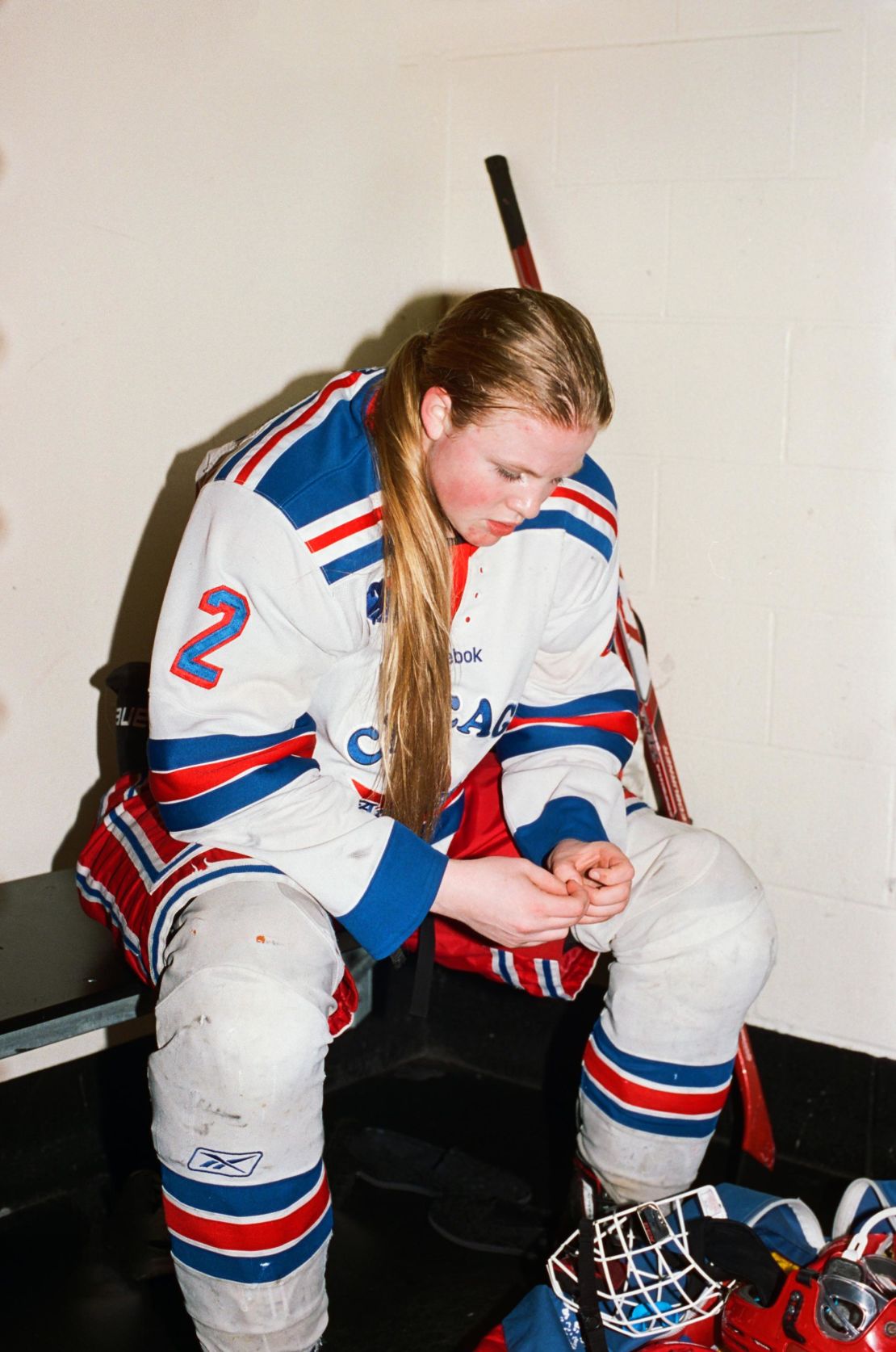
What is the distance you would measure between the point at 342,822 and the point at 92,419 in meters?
0.71

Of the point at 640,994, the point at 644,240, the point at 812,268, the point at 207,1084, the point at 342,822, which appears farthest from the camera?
the point at 644,240

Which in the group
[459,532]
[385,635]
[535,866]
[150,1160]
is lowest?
[150,1160]

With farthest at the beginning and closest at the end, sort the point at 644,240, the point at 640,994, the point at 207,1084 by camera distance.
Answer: the point at 644,240 → the point at 640,994 → the point at 207,1084

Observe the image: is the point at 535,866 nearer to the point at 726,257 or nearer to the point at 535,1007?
the point at 535,1007

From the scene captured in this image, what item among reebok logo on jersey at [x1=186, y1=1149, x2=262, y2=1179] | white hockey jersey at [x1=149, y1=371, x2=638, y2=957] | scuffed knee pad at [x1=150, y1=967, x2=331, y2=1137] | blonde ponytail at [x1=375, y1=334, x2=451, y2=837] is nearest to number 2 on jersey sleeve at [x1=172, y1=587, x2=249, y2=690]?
white hockey jersey at [x1=149, y1=371, x2=638, y2=957]

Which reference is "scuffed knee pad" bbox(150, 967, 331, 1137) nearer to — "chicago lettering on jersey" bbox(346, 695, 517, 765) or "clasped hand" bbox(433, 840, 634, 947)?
"clasped hand" bbox(433, 840, 634, 947)

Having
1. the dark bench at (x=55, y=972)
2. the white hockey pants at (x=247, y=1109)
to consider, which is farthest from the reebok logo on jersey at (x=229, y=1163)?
the dark bench at (x=55, y=972)

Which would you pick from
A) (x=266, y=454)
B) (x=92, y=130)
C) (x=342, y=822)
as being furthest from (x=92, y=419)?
(x=342, y=822)

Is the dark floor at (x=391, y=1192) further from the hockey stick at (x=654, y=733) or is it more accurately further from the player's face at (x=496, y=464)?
the player's face at (x=496, y=464)

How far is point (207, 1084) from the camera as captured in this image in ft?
3.87

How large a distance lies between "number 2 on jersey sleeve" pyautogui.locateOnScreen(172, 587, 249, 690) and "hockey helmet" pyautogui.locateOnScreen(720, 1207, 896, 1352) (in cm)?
82

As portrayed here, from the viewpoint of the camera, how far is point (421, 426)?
132cm

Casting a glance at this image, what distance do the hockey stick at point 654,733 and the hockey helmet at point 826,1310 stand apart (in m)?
0.51

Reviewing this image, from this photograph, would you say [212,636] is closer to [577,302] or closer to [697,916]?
[697,916]
